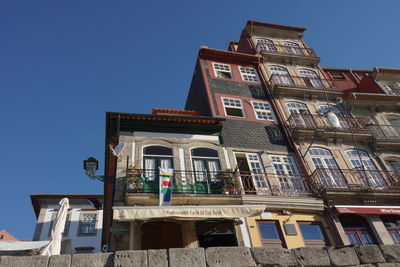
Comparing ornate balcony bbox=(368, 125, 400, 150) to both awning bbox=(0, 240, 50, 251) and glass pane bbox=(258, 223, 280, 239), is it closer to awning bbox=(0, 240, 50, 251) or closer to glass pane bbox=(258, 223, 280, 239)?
glass pane bbox=(258, 223, 280, 239)

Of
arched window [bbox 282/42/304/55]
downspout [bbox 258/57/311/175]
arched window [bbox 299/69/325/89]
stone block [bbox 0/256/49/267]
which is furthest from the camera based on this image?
arched window [bbox 282/42/304/55]

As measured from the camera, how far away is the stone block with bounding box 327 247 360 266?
6223mm

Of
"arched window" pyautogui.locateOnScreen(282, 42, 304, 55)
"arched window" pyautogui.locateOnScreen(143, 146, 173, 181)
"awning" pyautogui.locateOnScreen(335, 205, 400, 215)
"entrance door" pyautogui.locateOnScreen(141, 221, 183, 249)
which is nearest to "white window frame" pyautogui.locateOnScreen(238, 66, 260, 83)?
"arched window" pyautogui.locateOnScreen(282, 42, 304, 55)

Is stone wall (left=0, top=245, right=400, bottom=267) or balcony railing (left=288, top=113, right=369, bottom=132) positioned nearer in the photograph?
stone wall (left=0, top=245, right=400, bottom=267)

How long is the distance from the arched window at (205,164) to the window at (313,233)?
368 centimetres

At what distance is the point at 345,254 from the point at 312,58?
15.3m

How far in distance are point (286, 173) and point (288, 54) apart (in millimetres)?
9280

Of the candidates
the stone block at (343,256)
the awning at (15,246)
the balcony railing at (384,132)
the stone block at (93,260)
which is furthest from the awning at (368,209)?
the awning at (15,246)

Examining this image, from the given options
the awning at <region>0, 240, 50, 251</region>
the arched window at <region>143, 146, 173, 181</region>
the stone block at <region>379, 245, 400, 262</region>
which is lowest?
the stone block at <region>379, 245, 400, 262</region>

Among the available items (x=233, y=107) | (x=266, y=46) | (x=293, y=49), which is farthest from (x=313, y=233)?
(x=293, y=49)

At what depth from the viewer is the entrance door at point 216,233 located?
10062 millimetres

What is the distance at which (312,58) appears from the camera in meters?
19.1

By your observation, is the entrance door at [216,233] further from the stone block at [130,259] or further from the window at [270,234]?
the stone block at [130,259]

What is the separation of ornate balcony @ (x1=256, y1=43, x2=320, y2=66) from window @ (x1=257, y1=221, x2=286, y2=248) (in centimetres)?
1143
